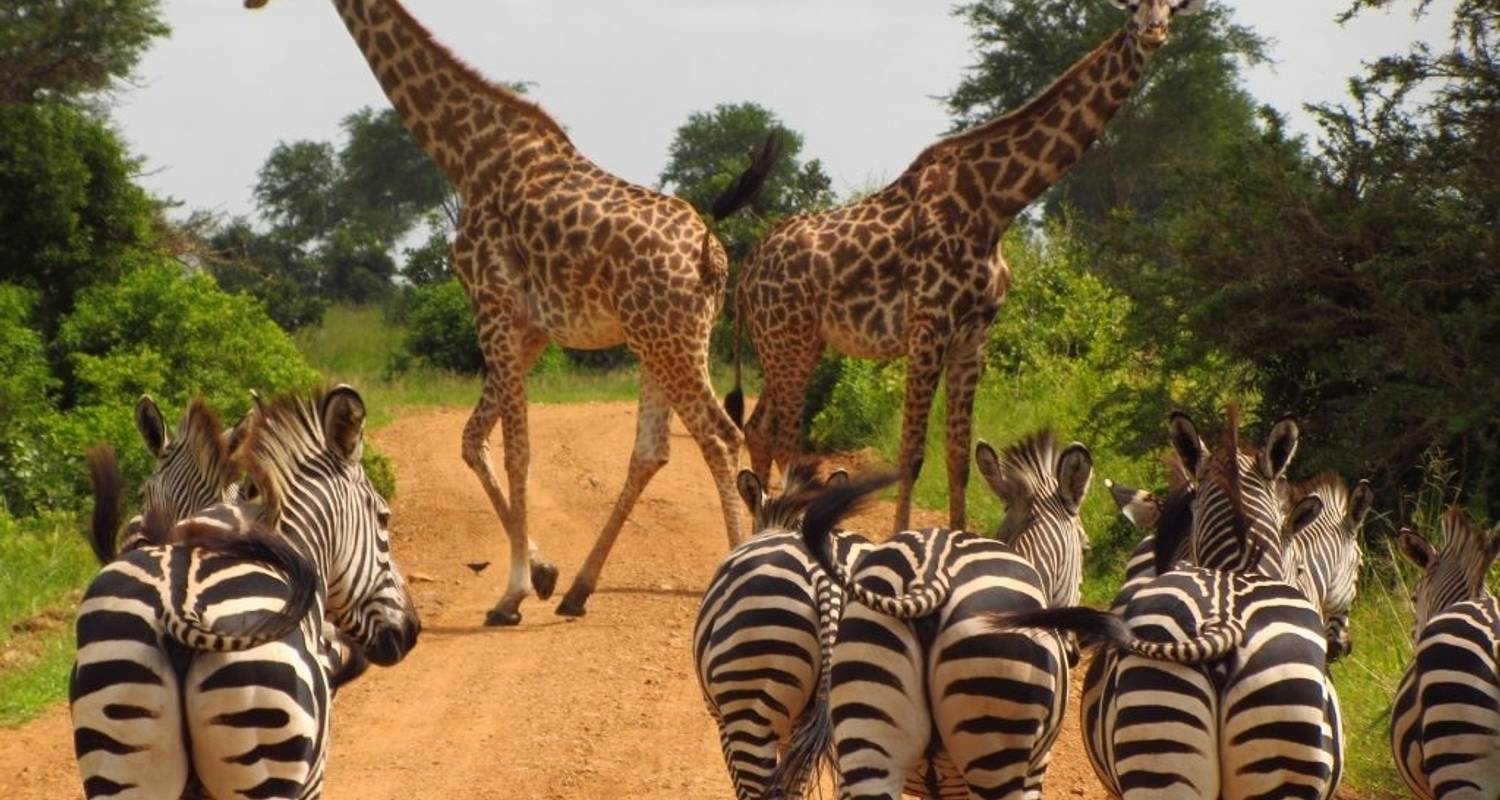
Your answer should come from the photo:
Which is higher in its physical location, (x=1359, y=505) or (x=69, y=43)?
(x=69, y=43)

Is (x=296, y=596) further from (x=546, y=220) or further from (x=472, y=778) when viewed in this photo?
(x=546, y=220)

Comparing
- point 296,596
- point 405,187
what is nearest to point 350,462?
point 296,596

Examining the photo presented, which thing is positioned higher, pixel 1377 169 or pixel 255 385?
pixel 1377 169

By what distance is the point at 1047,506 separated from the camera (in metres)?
6.93

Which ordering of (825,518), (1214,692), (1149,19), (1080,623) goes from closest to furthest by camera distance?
(1080,623), (1214,692), (825,518), (1149,19)

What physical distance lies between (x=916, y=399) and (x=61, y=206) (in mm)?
8009

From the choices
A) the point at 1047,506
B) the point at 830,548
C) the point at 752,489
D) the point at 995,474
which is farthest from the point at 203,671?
the point at 995,474

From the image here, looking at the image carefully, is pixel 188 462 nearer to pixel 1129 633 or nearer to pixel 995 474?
pixel 995 474

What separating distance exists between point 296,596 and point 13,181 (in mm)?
12279

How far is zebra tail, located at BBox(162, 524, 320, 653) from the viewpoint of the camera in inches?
187

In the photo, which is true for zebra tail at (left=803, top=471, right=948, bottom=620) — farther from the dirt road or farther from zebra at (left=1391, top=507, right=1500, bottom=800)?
the dirt road

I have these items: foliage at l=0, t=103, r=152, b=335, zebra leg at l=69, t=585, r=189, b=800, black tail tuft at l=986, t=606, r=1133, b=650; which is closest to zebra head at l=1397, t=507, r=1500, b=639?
black tail tuft at l=986, t=606, r=1133, b=650

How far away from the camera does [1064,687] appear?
5680 mm

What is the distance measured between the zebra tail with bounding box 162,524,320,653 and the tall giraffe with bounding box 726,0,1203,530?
642 centimetres
